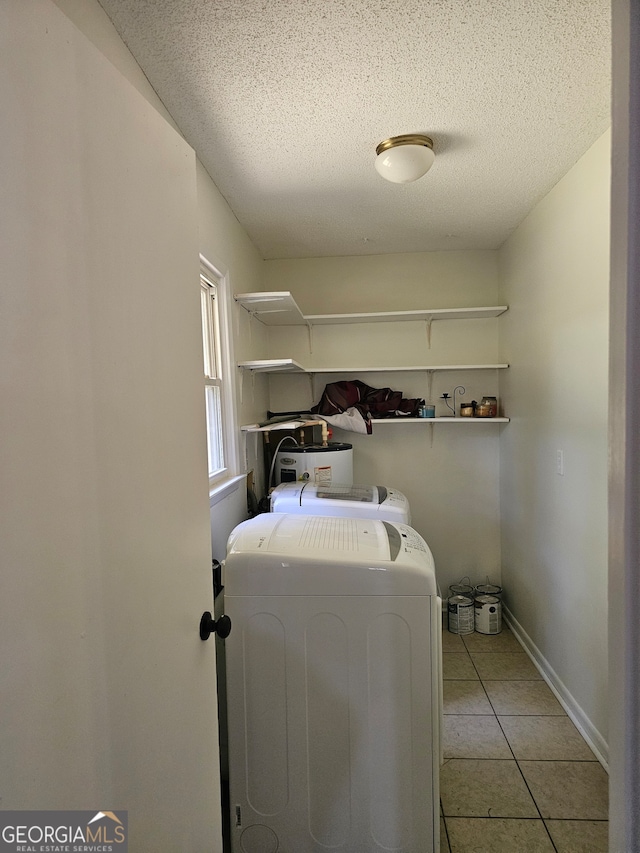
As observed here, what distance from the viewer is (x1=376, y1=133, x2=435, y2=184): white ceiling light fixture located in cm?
177

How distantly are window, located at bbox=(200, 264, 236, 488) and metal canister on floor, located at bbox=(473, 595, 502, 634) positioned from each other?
1856mm

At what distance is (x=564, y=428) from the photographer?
2166 mm

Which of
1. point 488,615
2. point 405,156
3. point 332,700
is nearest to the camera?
point 332,700

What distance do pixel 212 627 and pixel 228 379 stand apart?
55.0 inches

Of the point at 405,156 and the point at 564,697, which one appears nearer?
the point at 405,156

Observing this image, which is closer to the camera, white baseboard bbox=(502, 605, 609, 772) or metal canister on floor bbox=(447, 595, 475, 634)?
white baseboard bbox=(502, 605, 609, 772)

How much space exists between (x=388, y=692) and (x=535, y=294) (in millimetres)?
2084

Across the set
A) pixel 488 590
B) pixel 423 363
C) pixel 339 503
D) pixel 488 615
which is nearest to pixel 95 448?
pixel 339 503

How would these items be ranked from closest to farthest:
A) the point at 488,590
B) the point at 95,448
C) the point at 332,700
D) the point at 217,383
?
the point at 95,448, the point at 332,700, the point at 217,383, the point at 488,590

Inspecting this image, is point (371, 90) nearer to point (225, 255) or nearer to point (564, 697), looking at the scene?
point (225, 255)

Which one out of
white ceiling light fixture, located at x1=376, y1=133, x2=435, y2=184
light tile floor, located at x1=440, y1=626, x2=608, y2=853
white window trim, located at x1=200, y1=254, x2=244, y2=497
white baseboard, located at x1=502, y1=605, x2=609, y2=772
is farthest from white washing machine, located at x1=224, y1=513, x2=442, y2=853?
white ceiling light fixture, located at x1=376, y1=133, x2=435, y2=184

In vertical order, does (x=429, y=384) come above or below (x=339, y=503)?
above

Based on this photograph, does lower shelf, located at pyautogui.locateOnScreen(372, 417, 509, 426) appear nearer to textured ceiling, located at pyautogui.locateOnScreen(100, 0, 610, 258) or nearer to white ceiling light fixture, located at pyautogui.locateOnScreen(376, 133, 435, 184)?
textured ceiling, located at pyautogui.locateOnScreen(100, 0, 610, 258)

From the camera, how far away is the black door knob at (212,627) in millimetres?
1083
